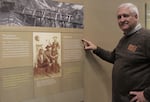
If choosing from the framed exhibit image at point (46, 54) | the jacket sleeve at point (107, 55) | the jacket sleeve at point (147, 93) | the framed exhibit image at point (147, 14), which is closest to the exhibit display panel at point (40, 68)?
the framed exhibit image at point (46, 54)

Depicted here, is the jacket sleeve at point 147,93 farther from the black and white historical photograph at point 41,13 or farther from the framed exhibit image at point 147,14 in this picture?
the framed exhibit image at point 147,14

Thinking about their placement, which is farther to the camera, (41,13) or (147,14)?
(147,14)

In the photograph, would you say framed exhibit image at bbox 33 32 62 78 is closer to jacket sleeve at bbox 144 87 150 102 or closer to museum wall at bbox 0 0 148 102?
museum wall at bbox 0 0 148 102

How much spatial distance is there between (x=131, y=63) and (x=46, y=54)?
2.35 ft

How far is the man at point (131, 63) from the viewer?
2104 millimetres

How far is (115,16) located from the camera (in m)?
2.49

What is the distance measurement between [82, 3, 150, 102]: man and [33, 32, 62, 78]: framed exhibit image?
351mm

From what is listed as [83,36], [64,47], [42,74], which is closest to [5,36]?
[42,74]

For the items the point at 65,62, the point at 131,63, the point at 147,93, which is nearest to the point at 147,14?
the point at 131,63

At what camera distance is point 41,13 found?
1903mm

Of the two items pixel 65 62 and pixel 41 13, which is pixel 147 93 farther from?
pixel 41 13

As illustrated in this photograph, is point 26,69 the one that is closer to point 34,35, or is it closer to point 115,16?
point 34,35

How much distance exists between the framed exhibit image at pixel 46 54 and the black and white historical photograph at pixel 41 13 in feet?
0.32

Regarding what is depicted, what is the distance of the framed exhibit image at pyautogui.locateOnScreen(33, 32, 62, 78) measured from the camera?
6.23 feet
